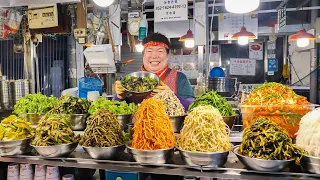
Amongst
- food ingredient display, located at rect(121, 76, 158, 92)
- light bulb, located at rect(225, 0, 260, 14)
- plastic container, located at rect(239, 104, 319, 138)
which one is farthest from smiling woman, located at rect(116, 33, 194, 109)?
plastic container, located at rect(239, 104, 319, 138)

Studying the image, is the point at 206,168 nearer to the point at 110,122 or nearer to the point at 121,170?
the point at 121,170

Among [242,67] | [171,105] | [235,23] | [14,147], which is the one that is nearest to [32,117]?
[14,147]

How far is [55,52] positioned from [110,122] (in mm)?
7037

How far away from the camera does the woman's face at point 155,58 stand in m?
3.75

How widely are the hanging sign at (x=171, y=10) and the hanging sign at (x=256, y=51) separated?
6189 millimetres

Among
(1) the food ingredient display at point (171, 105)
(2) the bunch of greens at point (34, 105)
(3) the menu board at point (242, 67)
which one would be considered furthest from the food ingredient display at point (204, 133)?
(3) the menu board at point (242, 67)

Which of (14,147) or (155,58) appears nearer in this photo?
(14,147)

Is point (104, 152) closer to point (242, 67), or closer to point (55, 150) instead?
point (55, 150)

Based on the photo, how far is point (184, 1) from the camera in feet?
14.5

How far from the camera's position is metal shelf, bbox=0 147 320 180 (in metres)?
1.60

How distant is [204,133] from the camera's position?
1778 mm

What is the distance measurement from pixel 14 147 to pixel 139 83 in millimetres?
1412

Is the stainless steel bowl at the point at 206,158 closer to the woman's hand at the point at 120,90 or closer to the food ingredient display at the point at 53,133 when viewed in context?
the food ingredient display at the point at 53,133

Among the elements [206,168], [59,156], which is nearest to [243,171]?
[206,168]
